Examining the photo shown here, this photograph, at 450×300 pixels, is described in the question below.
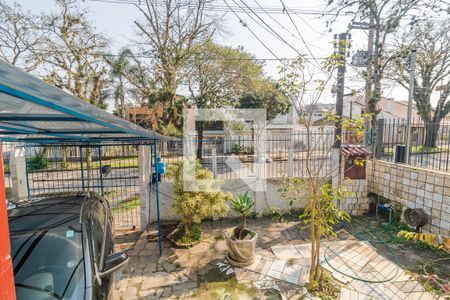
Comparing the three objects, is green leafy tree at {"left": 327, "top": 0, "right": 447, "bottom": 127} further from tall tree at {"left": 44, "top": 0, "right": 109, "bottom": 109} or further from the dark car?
tall tree at {"left": 44, "top": 0, "right": 109, "bottom": 109}

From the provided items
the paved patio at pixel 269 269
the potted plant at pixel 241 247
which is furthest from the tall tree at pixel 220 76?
the potted plant at pixel 241 247

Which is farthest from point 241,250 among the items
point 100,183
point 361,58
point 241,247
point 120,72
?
point 120,72

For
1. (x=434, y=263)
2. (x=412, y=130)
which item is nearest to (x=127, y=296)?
(x=434, y=263)

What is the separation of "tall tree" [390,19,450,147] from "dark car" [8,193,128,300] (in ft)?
36.4

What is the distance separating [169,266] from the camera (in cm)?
411

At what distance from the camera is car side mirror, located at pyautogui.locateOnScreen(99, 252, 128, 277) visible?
2.37 m

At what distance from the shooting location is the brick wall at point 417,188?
4.41 metres

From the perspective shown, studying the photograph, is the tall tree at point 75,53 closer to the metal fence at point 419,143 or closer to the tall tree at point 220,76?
A: the tall tree at point 220,76

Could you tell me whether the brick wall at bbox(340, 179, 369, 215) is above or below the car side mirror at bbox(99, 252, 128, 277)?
below

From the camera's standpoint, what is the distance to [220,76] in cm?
1520

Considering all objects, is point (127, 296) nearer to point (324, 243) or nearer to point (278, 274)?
point (278, 274)

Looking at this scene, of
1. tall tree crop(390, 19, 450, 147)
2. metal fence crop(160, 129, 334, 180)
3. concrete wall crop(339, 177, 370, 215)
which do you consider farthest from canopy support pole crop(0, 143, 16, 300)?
tall tree crop(390, 19, 450, 147)

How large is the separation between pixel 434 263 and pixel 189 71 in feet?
46.9

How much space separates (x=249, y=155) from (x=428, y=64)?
13.5 meters
